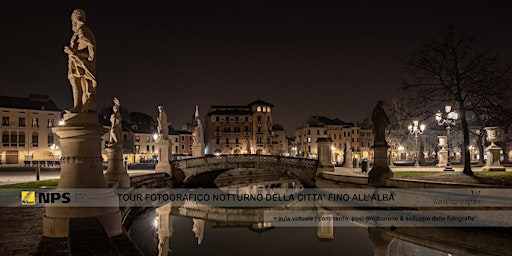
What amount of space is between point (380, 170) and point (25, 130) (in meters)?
61.9

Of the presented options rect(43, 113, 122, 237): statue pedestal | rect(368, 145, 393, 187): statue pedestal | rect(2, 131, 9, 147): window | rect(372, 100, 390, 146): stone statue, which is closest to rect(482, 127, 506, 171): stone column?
rect(372, 100, 390, 146): stone statue

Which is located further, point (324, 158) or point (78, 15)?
point (324, 158)

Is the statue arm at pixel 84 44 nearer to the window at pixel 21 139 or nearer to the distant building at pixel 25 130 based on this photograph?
the distant building at pixel 25 130

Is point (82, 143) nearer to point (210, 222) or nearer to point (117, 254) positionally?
point (117, 254)

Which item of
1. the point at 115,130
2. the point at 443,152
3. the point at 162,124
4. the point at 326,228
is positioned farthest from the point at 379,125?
Result: the point at 443,152

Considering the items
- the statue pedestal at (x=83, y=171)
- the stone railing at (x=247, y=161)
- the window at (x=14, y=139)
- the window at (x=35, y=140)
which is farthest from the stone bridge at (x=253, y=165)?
the window at (x=14, y=139)

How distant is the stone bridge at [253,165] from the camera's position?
31325 millimetres

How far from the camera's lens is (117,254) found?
3779mm

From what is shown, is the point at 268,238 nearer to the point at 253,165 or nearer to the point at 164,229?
the point at 164,229

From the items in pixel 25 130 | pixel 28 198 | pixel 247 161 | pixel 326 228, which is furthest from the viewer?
pixel 25 130

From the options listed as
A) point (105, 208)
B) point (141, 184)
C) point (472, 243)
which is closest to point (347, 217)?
point (472, 243)

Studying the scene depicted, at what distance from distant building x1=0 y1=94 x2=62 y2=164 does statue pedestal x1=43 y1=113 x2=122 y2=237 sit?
58315 millimetres

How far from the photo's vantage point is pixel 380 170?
A: 19.6 meters

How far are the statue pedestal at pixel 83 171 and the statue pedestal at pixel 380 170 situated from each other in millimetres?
14769
